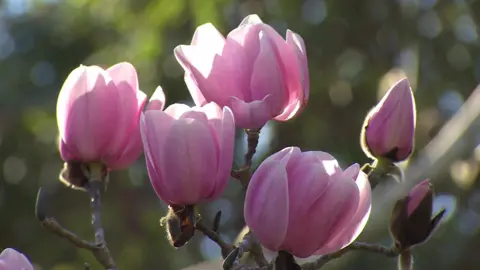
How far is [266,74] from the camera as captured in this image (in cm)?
93

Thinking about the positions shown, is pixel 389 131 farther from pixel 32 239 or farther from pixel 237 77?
pixel 32 239

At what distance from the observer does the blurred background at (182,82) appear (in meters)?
2.84

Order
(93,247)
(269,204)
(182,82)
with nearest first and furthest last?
(269,204) < (93,247) < (182,82)

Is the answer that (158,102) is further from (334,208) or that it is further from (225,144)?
(334,208)

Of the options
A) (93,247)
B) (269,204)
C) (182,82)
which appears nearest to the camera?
(269,204)

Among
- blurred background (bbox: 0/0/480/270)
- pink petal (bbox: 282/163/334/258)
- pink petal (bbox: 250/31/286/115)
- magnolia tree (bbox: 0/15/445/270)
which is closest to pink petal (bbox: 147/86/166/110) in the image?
magnolia tree (bbox: 0/15/445/270)

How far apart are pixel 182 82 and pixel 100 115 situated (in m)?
2.02

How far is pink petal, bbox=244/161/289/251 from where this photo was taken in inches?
31.3

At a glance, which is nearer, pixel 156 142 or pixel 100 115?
pixel 156 142

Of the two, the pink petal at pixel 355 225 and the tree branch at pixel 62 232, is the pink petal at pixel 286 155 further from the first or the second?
the tree branch at pixel 62 232

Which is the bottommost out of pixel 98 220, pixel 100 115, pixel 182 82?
pixel 182 82

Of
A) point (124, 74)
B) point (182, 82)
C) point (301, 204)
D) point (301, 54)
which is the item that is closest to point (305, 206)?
point (301, 204)

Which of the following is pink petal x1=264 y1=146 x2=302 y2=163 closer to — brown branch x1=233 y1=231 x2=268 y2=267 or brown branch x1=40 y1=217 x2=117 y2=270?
brown branch x1=233 y1=231 x2=268 y2=267

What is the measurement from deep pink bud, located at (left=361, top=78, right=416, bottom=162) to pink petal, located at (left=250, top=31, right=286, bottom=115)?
0.14 m
